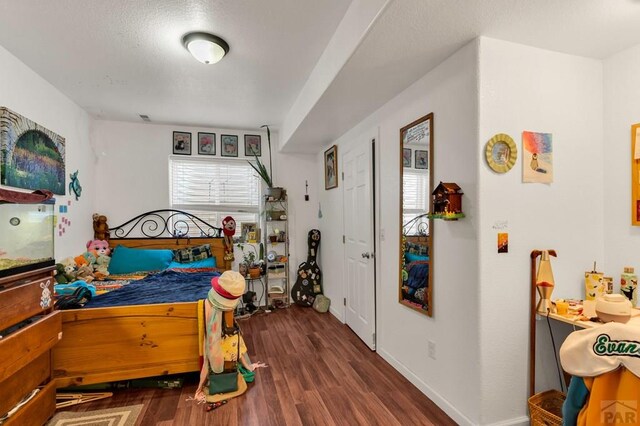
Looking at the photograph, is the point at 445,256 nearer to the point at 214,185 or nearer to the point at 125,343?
the point at 125,343

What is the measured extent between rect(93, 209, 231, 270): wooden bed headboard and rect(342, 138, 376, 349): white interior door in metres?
1.73

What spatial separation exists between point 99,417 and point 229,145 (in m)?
3.39

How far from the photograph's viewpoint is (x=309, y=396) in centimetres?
224

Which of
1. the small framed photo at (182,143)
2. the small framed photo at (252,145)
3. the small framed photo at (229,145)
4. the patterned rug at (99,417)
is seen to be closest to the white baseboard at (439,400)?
the patterned rug at (99,417)

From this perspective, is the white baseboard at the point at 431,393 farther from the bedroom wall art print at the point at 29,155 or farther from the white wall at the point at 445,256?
the bedroom wall art print at the point at 29,155

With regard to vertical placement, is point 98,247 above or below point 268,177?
below

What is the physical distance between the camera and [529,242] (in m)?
1.87

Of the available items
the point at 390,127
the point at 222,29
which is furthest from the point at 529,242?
the point at 222,29

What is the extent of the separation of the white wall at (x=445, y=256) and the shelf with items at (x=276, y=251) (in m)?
1.93

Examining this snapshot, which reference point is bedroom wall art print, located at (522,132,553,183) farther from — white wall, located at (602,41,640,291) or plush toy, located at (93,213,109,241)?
plush toy, located at (93,213,109,241)

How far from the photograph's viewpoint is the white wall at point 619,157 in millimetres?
1873

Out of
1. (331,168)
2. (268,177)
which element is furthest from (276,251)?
(331,168)

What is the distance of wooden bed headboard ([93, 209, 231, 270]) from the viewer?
4062 millimetres

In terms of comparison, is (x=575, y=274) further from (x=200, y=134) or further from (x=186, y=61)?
(x=200, y=134)
